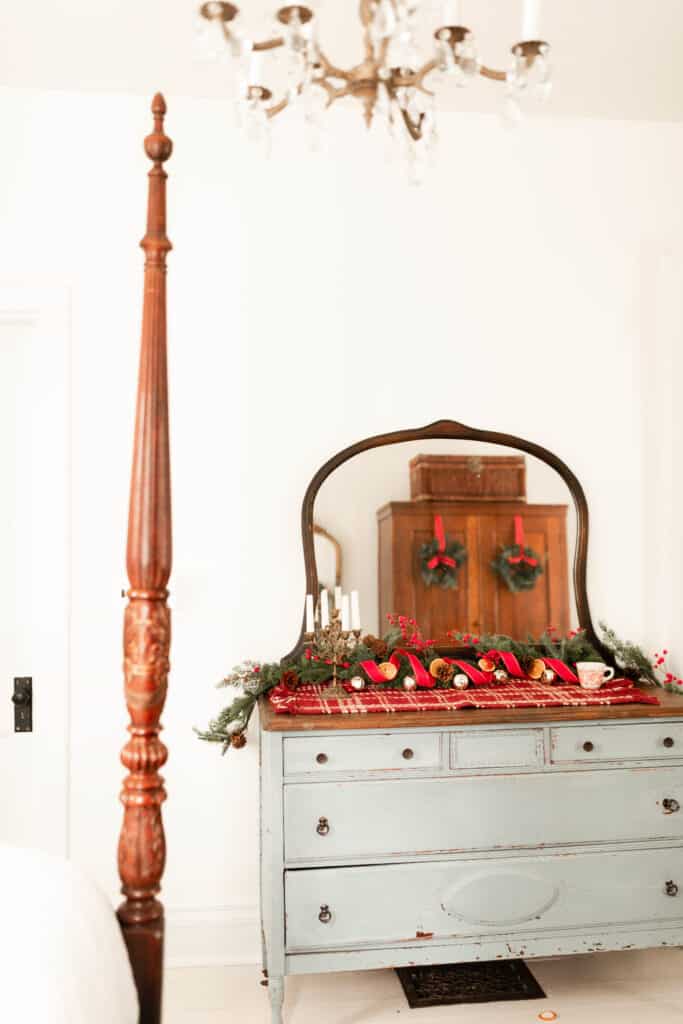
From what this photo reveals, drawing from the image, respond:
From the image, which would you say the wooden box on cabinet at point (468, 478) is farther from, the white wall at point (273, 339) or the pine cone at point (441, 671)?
the pine cone at point (441, 671)

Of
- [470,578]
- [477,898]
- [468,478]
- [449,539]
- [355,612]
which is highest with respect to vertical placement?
[468,478]

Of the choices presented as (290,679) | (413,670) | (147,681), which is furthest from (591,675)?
(147,681)

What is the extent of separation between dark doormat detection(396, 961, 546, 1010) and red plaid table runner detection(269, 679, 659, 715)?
0.89 m

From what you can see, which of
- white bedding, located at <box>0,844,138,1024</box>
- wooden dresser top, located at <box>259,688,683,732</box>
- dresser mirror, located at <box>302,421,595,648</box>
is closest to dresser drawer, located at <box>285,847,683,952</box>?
wooden dresser top, located at <box>259,688,683,732</box>

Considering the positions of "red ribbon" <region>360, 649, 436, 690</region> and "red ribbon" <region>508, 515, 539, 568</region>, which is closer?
"red ribbon" <region>360, 649, 436, 690</region>

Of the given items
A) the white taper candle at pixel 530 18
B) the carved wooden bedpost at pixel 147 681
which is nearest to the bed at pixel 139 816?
the carved wooden bedpost at pixel 147 681

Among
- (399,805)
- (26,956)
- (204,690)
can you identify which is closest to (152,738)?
(26,956)

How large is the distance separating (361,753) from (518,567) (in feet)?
3.09

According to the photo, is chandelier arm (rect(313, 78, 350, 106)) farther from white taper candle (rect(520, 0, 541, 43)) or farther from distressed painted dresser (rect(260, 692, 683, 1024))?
distressed painted dresser (rect(260, 692, 683, 1024))

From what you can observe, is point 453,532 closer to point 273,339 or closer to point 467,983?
point 273,339

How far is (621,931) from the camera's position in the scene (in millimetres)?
2445

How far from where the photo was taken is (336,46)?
265 cm

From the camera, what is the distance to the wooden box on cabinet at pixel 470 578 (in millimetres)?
2879

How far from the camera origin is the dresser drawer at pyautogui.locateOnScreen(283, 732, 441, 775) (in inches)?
92.4
